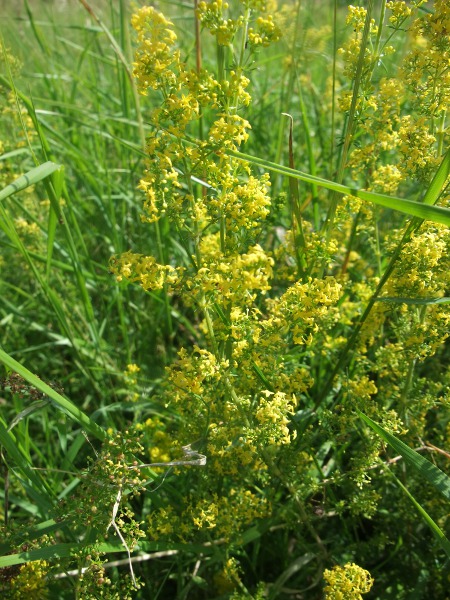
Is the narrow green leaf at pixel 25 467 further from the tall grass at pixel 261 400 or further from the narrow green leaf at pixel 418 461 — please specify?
the narrow green leaf at pixel 418 461

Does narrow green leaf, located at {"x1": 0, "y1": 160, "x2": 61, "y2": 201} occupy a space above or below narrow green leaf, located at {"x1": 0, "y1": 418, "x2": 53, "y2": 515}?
above

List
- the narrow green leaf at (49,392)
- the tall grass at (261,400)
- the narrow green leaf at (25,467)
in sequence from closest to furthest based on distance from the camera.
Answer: the narrow green leaf at (49,392), the tall grass at (261,400), the narrow green leaf at (25,467)

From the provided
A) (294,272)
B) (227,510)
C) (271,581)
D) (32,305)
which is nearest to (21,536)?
(227,510)

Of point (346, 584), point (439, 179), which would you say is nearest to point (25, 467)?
point (346, 584)

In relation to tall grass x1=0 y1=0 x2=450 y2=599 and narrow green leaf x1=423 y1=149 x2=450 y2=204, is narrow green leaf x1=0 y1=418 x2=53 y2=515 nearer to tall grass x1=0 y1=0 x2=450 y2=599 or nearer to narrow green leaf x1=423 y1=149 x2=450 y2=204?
tall grass x1=0 y1=0 x2=450 y2=599

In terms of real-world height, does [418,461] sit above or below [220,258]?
below

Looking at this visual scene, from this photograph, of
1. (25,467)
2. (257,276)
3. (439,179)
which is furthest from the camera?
(25,467)

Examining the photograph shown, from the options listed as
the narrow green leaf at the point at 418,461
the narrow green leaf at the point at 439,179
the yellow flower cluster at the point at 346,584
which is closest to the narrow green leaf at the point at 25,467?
the yellow flower cluster at the point at 346,584

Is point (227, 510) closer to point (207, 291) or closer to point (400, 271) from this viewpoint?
point (207, 291)

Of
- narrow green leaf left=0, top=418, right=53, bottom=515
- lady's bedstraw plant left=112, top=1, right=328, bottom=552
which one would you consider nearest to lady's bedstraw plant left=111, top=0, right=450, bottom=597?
lady's bedstraw plant left=112, top=1, right=328, bottom=552

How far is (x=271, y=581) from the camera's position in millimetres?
2361

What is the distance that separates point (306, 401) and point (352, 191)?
1158 mm

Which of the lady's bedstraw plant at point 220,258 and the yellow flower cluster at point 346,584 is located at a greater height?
the lady's bedstraw plant at point 220,258

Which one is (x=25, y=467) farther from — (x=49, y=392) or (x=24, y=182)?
(x=24, y=182)
